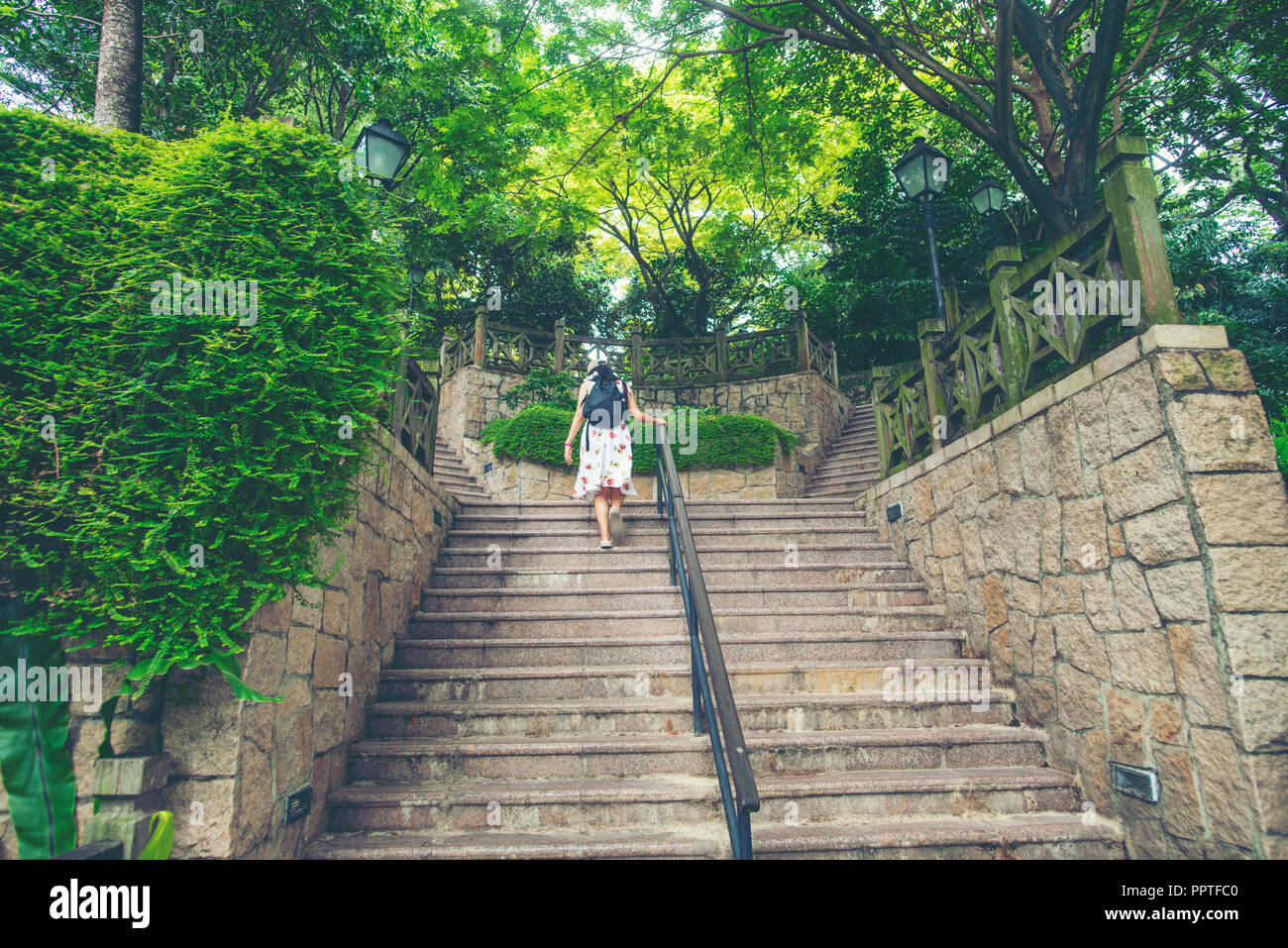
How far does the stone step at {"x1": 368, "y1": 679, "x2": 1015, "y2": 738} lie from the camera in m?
3.43

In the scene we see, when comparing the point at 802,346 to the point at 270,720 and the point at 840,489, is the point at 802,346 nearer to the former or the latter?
the point at 840,489

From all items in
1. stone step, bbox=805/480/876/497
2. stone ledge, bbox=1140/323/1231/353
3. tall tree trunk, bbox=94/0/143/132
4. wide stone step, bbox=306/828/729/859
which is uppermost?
tall tree trunk, bbox=94/0/143/132

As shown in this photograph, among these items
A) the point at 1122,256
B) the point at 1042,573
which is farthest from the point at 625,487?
the point at 1122,256

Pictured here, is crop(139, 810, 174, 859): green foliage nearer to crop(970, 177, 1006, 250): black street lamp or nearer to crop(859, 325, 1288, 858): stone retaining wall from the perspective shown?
crop(859, 325, 1288, 858): stone retaining wall

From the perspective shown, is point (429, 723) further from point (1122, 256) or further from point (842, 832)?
point (1122, 256)

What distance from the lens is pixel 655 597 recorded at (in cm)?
466

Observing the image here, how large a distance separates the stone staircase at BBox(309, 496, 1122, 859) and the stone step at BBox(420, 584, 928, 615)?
15 mm

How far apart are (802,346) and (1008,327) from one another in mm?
9785

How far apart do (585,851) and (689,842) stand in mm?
437

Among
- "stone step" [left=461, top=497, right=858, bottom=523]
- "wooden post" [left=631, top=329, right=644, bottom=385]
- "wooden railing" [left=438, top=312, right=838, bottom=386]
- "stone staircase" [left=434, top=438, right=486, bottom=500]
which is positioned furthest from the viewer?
"wooden post" [left=631, top=329, right=644, bottom=385]

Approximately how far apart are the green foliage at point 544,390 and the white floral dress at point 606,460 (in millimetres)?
5611

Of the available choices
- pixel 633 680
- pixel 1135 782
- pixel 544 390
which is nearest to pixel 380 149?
pixel 633 680

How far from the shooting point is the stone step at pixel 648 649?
3.98m

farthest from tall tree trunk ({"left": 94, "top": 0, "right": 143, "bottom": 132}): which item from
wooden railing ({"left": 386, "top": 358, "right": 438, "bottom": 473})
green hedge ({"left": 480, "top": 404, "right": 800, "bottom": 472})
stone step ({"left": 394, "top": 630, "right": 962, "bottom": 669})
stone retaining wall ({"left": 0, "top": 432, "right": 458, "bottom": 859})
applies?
green hedge ({"left": 480, "top": 404, "right": 800, "bottom": 472})
